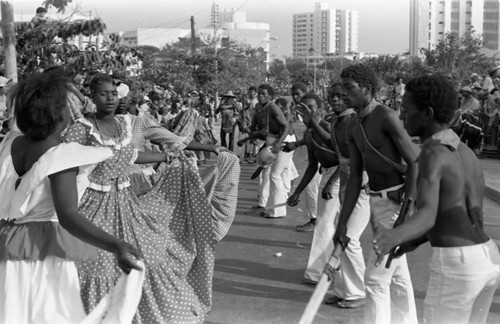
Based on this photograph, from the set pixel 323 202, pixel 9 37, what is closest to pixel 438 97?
pixel 323 202

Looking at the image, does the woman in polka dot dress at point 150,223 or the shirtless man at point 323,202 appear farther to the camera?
the shirtless man at point 323,202

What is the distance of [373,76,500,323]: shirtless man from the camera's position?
319 centimetres

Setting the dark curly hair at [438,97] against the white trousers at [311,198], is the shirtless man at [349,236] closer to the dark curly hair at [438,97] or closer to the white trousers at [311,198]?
the dark curly hair at [438,97]

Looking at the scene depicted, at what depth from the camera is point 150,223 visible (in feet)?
17.2

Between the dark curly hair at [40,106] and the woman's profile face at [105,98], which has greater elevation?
the dark curly hair at [40,106]

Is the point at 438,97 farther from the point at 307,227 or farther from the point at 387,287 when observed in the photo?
the point at 307,227

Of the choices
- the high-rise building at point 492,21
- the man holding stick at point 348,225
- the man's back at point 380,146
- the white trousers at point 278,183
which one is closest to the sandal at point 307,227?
the white trousers at point 278,183

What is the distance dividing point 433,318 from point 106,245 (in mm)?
1540

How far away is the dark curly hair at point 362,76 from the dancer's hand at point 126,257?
2.56 m

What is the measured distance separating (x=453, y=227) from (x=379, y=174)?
1674mm

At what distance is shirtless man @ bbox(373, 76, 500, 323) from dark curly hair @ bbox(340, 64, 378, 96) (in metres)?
1.68

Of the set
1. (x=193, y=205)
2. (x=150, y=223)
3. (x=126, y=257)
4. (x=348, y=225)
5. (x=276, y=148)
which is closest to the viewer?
(x=126, y=257)

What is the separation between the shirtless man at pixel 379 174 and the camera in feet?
14.9

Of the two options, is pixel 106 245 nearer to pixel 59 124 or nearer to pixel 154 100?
pixel 59 124
